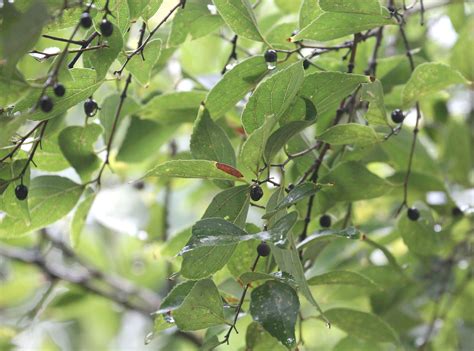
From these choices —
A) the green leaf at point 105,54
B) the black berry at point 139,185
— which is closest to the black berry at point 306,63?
the green leaf at point 105,54

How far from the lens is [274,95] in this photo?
0.62 m

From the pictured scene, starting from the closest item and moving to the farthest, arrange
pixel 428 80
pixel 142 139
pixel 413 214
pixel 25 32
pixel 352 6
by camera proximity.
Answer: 1. pixel 25 32
2. pixel 352 6
3. pixel 428 80
4. pixel 413 214
5. pixel 142 139

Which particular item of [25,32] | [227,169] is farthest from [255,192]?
[25,32]

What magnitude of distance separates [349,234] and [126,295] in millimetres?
1046

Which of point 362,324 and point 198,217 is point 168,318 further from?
point 198,217

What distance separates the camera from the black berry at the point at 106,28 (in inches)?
22.9

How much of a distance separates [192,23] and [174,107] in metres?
0.12

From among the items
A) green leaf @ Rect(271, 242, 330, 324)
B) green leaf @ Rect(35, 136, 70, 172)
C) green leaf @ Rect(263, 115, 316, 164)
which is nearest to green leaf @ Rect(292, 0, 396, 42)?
green leaf @ Rect(263, 115, 316, 164)

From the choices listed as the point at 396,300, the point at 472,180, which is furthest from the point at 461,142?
the point at 396,300

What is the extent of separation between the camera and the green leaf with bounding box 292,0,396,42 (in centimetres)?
68

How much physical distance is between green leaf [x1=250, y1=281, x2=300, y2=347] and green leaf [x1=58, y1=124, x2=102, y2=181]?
285 mm

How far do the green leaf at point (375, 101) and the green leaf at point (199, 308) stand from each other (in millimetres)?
238

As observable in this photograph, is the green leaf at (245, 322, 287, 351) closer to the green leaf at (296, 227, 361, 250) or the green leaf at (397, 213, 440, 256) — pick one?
the green leaf at (296, 227, 361, 250)

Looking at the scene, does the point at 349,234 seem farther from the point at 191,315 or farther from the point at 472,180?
Answer: the point at 472,180
